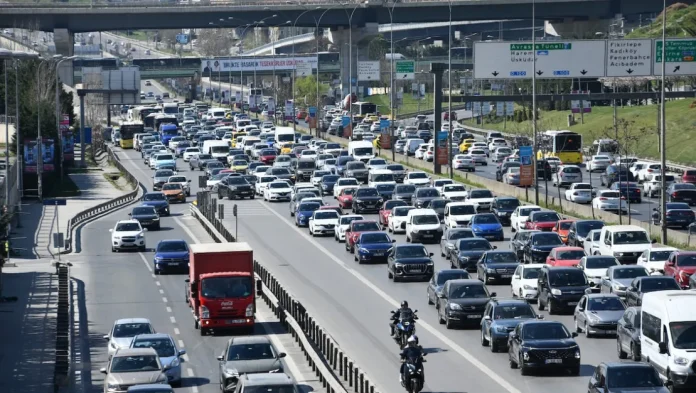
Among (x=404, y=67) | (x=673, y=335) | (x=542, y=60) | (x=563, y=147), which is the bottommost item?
(x=673, y=335)

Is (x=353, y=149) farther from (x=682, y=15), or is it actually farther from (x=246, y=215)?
(x=682, y=15)

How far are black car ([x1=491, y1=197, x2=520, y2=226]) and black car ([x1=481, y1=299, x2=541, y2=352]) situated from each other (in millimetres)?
29867

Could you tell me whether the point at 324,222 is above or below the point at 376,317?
above

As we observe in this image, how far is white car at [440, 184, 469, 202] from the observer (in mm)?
71562

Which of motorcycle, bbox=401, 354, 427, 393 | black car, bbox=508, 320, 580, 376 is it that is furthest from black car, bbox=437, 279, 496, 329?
motorcycle, bbox=401, 354, 427, 393

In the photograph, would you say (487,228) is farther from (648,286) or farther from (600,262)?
(648,286)

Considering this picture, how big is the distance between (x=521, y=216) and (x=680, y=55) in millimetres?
25445

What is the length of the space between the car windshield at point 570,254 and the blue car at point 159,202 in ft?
111

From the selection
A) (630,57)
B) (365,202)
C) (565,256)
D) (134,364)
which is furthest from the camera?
(630,57)

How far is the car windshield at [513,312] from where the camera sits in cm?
3562

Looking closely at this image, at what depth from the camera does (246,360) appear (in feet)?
104

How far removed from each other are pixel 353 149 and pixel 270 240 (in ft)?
114

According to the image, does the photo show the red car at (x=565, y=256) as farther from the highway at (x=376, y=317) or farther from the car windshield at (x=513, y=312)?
the car windshield at (x=513, y=312)

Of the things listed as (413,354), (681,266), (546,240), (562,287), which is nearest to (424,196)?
(546,240)
